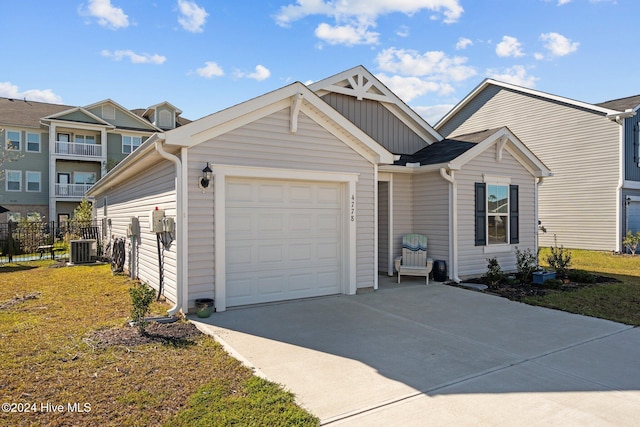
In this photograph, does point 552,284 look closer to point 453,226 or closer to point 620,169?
point 453,226

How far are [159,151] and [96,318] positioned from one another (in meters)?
Answer: 2.72

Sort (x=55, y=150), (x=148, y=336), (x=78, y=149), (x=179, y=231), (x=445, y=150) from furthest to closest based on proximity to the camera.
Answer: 1. (x=78, y=149)
2. (x=55, y=150)
3. (x=445, y=150)
4. (x=179, y=231)
5. (x=148, y=336)

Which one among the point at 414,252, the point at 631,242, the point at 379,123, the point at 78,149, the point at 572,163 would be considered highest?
the point at 78,149

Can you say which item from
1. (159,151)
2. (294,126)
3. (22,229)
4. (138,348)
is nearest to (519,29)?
(294,126)

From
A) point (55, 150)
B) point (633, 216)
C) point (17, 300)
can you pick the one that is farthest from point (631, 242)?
point (55, 150)

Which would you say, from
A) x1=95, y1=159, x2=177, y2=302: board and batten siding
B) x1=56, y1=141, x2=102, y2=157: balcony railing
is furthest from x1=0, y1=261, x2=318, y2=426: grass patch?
x1=56, y1=141, x2=102, y2=157: balcony railing

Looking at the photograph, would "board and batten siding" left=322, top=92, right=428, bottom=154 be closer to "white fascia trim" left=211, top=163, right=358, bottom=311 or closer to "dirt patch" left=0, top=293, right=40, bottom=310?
"white fascia trim" left=211, top=163, right=358, bottom=311

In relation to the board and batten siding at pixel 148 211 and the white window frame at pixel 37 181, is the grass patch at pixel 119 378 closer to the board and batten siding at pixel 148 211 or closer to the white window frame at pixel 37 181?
the board and batten siding at pixel 148 211

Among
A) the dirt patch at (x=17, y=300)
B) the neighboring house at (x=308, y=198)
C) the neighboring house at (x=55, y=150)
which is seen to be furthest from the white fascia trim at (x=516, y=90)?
the neighboring house at (x=55, y=150)

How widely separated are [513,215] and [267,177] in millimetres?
7088

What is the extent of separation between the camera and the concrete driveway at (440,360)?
321 centimetres

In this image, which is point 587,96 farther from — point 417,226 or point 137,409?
point 137,409

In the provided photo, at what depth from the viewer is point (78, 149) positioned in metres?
25.3

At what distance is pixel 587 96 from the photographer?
17594mm
